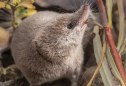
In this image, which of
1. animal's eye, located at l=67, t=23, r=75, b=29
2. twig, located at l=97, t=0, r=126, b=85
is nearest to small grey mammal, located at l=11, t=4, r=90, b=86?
animal's eye, located at l=67, t=23, r=75, b=29

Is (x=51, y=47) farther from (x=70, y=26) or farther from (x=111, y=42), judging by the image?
(x=111, y=42)

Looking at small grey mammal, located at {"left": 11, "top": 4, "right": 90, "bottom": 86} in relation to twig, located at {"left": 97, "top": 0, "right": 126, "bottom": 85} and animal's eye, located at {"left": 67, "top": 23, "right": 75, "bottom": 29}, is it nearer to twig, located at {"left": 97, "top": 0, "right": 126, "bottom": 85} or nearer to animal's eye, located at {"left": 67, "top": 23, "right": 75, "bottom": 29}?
animal's eye, located at {"left": 67, "top": 23, "right": 75, "bottom": 29}

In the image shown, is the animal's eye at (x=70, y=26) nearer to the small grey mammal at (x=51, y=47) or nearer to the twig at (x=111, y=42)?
the small grey mammal at (x=51, y=47)

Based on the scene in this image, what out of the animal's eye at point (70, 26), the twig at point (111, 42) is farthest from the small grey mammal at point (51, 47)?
the twig at point (111, 42)

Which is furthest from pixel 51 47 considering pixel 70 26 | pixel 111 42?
pixel 111 42

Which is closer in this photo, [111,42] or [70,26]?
[70,26]

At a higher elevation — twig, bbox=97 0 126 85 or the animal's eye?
the animal's eye

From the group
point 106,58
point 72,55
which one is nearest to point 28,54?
point 72,55

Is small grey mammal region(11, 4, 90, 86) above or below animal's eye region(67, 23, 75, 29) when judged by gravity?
below
